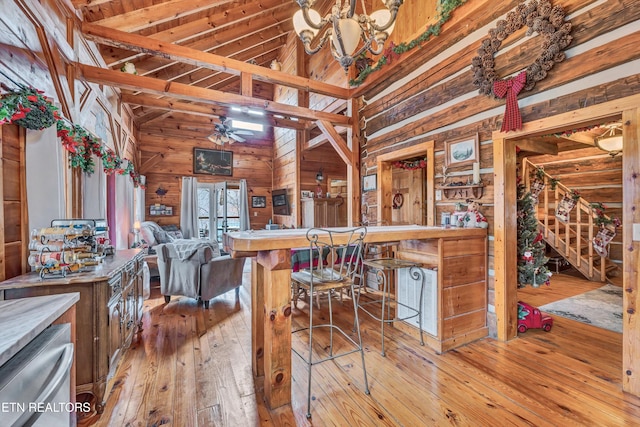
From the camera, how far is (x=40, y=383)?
0.84 metres

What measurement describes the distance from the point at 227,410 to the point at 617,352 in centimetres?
321

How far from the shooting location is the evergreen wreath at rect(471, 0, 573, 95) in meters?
2.18

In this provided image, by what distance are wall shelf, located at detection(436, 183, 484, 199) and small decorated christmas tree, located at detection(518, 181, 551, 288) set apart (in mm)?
395

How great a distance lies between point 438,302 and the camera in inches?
96.0

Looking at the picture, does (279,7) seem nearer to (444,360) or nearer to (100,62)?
(100,62)

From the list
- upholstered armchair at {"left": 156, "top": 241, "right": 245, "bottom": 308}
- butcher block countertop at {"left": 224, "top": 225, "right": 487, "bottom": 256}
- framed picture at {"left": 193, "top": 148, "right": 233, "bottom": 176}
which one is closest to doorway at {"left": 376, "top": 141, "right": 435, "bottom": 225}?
butcher block countertop at {"left": 224, "top": 225, "right": 487, "bottom": 256}

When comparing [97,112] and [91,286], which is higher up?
[97,112]

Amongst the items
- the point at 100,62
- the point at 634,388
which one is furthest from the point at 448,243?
the point at 100,62

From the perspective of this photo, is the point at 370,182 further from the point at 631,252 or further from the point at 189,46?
the point at 189,46

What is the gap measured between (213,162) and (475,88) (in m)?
7.13

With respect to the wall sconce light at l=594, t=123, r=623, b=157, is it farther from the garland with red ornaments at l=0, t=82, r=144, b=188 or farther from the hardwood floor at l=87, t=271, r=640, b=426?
the garland with red ornaments at l=0, t=82, r=144, b=188

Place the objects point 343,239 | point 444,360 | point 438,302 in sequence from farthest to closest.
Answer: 1. point 438,302
2. point 444,360
3. point 343,239

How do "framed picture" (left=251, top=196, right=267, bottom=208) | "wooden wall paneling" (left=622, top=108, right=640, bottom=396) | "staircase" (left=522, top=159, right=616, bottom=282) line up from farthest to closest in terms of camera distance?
"framed picture" (left=251, top=196, right=267, bottom=208) → "staircase" (left=522, top=159, right=616, bottom=282) → "wooden wall paneling" (left=622, top=108, right=640, bottom=396)

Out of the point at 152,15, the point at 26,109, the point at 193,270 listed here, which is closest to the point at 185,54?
the point at 152,15
